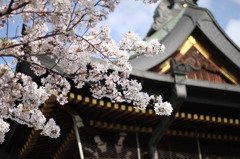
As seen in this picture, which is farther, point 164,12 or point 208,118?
point 164,12

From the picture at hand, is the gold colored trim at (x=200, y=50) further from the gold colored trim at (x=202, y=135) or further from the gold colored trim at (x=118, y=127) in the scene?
the gold colored trim at (x=118, y=127)

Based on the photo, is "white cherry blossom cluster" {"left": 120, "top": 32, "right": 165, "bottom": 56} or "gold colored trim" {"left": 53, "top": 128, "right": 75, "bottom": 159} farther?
"gold colored trim" {"left": 53, "top": 128, "right": 75, "bottom": 159}

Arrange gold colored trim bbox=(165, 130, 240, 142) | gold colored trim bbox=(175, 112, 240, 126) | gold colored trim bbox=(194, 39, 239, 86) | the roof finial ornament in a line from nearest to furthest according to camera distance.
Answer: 1. gold colored trim bbox=(175, 112, 240, 126)
2. gold colored trim bbox=(165, 130, 240, 142)
3. gold colored trim bbox=(194, 39, 239, 86)
4. the roof finial ornament

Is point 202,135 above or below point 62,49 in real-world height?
below

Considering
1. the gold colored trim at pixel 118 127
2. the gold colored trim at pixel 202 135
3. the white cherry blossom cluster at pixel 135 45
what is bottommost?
the gold colored trim at pixel 202 135

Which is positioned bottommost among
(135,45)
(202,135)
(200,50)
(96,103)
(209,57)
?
(202,135)

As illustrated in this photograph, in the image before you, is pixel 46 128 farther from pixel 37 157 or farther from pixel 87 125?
pixel 37 157

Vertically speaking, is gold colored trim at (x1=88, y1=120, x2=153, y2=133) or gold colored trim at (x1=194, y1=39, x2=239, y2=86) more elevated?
gold colored trim at (x1=194, y1=39, x2=239, y2=86)

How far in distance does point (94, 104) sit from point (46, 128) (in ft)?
10.5

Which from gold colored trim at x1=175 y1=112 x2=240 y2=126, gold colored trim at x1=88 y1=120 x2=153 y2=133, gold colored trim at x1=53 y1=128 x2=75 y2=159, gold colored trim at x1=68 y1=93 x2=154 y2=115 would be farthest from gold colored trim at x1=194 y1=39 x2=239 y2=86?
gold colored trim at x1=53 y1=128 x2=75 y2=159

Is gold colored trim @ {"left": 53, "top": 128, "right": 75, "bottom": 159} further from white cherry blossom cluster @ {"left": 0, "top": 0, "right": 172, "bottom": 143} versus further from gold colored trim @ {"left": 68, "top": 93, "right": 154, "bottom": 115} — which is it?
white cherry blossom cluster @ {"left": 0, "top": 0, "right": 172, "bottom": 143}

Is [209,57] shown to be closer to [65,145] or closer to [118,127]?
[118,127]

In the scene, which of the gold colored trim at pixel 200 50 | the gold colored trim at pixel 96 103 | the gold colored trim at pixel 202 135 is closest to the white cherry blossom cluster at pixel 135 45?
the gold colored trim at pixel 96 103

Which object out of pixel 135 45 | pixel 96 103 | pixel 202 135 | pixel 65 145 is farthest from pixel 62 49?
pixel 202 135
